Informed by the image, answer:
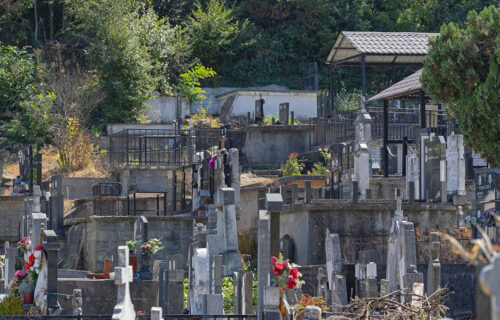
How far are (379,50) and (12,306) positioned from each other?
55.0 feet

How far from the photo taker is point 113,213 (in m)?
25.3

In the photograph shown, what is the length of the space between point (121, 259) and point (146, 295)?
574cm

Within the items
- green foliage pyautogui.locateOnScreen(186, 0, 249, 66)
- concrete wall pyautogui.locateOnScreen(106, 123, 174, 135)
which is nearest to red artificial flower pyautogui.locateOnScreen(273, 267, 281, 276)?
concrete wall pyautogui.locateOnScreen(106, 123, 174, 135)

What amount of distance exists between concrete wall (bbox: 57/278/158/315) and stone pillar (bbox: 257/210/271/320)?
15.4 ft

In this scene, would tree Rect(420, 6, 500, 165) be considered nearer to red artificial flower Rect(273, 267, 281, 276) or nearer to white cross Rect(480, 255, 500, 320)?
red artificial flower Rect(273, 267, 281, 276)

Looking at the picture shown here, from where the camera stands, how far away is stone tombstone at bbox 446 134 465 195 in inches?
785

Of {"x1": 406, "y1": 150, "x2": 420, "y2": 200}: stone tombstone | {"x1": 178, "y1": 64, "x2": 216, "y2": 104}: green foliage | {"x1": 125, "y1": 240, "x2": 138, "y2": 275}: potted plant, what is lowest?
{"x1": 125, "y1": 240, "x2": 138, "y2": 275}: potted plant

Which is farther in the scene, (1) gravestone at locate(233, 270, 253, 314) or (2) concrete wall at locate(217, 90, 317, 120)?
(2) concrete wall at locate(217, 90, 317, 120)

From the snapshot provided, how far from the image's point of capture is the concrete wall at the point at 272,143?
98.3 feet

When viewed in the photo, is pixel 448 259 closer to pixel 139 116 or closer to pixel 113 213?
pixel 113 213

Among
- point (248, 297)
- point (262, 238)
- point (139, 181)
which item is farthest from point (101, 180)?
point (262, 238)

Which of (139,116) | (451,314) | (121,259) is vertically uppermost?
(139,116)

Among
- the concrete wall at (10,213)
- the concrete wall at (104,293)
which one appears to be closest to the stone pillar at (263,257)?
the concrete wall at (104,293)

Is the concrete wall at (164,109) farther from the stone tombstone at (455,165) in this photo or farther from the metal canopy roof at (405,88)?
the stone tombstone at (455,165)
